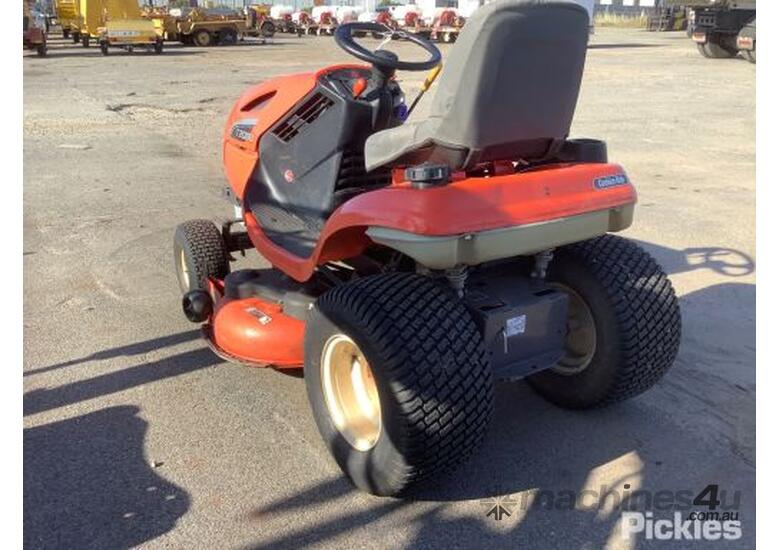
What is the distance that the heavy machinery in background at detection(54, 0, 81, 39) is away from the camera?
89.6 ft

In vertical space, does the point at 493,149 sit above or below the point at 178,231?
above

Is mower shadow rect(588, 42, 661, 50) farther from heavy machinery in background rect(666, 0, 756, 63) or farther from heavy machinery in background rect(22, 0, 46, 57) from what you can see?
heavy machinery in background rect(22, 0, 46, 57)

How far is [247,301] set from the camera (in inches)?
140

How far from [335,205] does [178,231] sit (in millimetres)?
1335

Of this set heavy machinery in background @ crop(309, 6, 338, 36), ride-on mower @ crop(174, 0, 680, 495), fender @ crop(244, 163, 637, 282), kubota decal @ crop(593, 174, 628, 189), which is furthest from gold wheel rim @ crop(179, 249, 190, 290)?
heavy machinery in background @ crop(309, 6, 338, 36)

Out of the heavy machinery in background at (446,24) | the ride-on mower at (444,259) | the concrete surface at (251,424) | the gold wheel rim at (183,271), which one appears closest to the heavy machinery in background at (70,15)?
the heavy machinery in background at (446,24)

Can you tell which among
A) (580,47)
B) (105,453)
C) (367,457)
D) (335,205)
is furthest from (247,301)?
(580,47)

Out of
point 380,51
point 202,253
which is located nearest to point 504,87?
point 380,51

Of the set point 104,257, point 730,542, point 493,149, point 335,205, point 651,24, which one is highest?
point 651,24

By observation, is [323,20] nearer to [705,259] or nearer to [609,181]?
[705,259]

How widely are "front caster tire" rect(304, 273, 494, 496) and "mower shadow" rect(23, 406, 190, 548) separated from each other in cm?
75

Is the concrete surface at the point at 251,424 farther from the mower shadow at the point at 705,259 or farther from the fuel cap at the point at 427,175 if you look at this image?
the fuel cap at the point at 427,175

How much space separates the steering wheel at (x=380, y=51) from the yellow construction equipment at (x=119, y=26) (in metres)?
23.9

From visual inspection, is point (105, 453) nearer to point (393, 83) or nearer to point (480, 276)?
point (480, 276)
